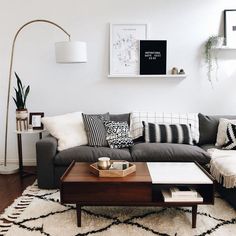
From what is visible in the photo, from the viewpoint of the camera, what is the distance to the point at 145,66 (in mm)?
3928

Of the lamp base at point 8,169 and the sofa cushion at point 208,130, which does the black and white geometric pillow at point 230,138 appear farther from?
the lamp base at point 8,169

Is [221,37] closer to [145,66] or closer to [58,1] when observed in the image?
[145,66]

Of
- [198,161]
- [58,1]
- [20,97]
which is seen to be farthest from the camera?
[58,1]

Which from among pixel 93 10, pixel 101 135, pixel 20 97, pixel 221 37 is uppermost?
pixel 93 10

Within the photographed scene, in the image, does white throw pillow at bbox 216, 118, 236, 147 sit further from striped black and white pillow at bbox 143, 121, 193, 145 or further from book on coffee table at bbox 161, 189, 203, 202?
book on coffee table at bbox 161, 189, 203, 202

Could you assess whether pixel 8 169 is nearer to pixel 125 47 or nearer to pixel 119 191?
pixel 119 191

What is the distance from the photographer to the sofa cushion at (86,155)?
3.12 metres

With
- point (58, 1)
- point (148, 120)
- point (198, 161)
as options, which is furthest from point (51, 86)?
point (198, 161)

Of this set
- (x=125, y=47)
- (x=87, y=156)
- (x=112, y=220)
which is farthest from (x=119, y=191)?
(x=125, y=47)

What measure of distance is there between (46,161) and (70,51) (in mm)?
1274

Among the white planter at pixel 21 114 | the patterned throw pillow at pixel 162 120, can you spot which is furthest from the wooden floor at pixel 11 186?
the patterned throw pillow at pixel 162 120

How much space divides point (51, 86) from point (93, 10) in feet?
3.73

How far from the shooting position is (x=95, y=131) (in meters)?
3.41

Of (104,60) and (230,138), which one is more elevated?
(104,60)
